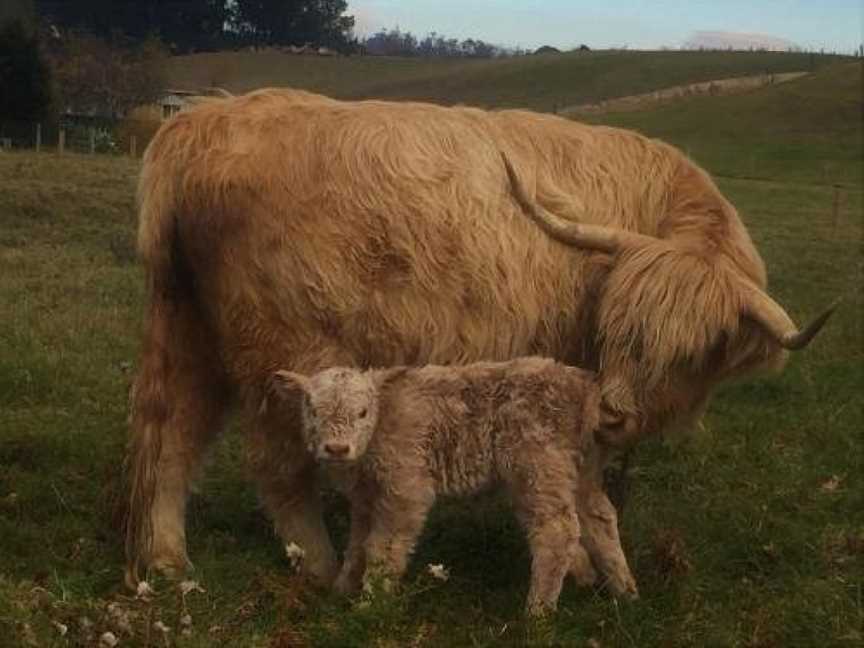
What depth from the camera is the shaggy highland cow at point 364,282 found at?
18.1ft

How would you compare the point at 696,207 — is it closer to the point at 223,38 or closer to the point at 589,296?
the point at 589,296

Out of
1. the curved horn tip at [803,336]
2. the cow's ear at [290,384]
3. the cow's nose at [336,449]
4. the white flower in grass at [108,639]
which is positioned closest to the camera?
the white flower in grass at [108,639]

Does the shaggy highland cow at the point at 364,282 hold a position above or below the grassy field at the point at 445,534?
above

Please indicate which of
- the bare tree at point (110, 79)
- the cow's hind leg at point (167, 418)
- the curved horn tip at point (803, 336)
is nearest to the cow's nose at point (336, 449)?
the cow's hind leg at point (167, 418)

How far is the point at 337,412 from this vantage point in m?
4.89

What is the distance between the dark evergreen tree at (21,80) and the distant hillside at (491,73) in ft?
25.1

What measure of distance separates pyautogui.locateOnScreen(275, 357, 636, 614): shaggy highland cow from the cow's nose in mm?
194

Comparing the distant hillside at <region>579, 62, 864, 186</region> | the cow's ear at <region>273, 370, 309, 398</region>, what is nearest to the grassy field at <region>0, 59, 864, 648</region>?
the cow's ear at <region>273, 370, 309, 398</region>

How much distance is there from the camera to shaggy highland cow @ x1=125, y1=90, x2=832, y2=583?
5.52m

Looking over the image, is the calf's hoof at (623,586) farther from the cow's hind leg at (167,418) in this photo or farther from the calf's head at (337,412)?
the cow's hind leg at (167,418)

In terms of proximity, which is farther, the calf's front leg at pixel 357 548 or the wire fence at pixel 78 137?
the wire fence at pixel 78 137

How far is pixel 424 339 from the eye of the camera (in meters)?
5.59

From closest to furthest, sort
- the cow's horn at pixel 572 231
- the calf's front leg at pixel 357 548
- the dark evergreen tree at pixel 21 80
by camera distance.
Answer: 1. the calf's front leg at pixel 357 548
2. the cow's horn at pixel 572 231
3. the dark evergreen tree at pixel 21 80

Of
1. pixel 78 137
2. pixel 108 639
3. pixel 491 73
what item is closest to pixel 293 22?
pixel 491 73
